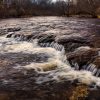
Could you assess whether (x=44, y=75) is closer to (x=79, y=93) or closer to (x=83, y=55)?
(x=79, y=93)

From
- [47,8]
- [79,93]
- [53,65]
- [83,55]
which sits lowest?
[79,93]

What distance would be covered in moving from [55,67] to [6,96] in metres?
2.34

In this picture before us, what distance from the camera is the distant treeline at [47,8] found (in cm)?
2925

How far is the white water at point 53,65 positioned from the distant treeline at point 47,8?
18379mm

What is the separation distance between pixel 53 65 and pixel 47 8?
2351 centimetres

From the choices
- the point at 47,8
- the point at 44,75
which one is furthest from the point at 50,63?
the point at 47,8

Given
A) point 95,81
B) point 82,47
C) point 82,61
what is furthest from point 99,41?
point 95,81

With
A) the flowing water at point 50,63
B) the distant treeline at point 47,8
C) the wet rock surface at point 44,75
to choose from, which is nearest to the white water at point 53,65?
the flowing water at point 50,63

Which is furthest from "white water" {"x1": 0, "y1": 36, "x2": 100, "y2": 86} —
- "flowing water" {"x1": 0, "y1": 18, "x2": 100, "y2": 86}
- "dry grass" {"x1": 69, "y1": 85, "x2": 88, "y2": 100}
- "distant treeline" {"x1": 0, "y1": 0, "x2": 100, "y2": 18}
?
"distant treeline" {"x1": 0, "y1": 0, "x2": 100, "y2": 18}

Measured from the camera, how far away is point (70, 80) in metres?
6.80

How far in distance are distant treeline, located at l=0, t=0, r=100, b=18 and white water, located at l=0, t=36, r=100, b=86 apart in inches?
724

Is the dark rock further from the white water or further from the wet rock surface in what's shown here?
the white water

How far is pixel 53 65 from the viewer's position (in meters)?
8.09

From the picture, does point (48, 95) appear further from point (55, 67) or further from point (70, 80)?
point (55, 67)
